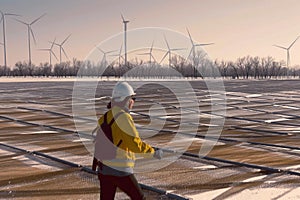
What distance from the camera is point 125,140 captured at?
400 centimetres

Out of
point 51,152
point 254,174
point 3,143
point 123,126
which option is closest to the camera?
point 123,126

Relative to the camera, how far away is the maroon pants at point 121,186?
4.14 metres

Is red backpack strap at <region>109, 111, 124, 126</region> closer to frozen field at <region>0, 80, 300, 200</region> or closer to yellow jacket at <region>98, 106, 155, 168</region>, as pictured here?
yellow jacket at <region>98, 106, 155, 168</region>

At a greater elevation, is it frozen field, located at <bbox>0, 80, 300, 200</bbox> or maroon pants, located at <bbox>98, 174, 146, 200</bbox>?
maroon pants, located at <bbox>98, 174, 146, 200</bbox>

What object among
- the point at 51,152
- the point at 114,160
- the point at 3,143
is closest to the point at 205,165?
the point at 51,152

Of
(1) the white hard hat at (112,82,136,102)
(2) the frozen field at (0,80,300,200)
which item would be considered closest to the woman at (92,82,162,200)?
(1) the white hard hat at (112,82,136,102)

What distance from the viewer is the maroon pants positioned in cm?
414

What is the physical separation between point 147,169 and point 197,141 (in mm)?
3175

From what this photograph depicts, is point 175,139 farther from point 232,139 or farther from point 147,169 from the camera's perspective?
point 147,169

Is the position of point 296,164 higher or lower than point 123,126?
lower

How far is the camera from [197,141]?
408 inches

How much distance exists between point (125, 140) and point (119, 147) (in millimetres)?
118

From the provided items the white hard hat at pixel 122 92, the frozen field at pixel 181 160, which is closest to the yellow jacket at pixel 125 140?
the white hard hat at pixel 122 92

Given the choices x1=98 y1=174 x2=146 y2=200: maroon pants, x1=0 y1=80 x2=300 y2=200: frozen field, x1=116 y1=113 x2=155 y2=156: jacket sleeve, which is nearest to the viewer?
x1=116 y1=113 x2=155 y2=156: jacket sleeve
